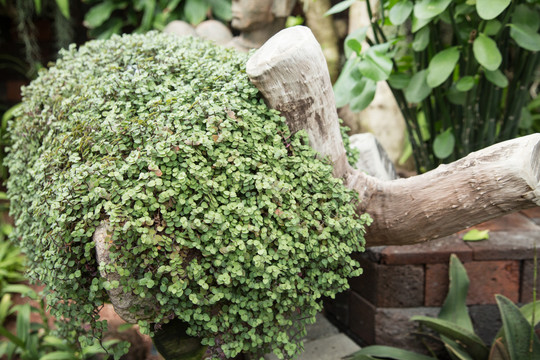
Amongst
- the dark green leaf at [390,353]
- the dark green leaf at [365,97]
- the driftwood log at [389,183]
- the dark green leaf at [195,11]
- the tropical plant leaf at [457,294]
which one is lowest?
the dark green leaf at [390,353]

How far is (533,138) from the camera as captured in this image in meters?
1.50

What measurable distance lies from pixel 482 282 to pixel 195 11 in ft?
10.8

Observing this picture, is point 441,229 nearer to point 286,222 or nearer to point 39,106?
point 286,222

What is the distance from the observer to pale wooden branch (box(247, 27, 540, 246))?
1479 mm

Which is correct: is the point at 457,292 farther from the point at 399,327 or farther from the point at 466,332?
the point at 399,327

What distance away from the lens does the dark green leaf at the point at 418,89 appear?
229 centimetres

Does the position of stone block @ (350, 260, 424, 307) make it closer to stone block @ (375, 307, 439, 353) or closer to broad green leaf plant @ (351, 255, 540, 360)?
stone block @ (375, 307, 439, 353)

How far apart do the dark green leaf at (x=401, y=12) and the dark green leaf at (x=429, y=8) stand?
0.17ft

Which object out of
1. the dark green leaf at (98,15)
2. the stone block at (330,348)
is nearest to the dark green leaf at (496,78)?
the stone block at (330,348)

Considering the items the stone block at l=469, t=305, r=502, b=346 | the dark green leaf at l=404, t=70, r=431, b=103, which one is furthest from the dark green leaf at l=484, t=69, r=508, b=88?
the stone block at l=469, t=305, r=502, b=346

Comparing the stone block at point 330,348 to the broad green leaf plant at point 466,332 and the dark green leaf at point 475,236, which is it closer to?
the broad green leaf plant at point 466,332

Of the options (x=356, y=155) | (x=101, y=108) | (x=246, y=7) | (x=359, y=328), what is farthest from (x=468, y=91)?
(x=101, y=108)

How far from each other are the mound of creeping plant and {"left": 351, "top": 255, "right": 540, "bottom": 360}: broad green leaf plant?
0.72m

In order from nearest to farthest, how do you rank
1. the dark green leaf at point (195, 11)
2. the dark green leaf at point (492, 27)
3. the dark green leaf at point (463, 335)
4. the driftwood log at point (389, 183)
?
the driftwood log at point (389, 183)
the dark green leaf at point (463, 335)
the dark green leaf at point (492, 27)
the dark green leaf at point (195, 11)
